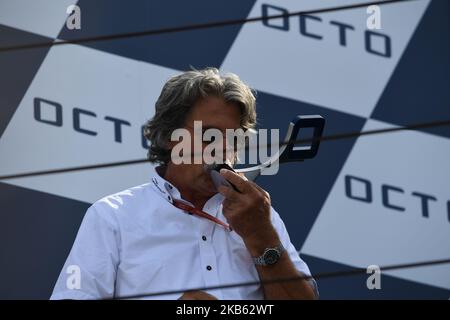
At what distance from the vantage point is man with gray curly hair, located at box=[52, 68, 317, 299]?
1563mm

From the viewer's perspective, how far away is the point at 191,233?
163 centimetres

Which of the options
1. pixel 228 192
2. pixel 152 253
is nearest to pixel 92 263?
pixel 152 253

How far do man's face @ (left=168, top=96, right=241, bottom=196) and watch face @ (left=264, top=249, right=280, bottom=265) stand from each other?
6.3 inches

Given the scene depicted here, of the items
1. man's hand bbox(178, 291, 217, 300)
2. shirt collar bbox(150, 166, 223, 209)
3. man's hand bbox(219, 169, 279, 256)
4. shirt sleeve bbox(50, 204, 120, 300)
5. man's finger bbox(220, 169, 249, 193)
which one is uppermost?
shirt collar bbox(150, 166, 223, 209)

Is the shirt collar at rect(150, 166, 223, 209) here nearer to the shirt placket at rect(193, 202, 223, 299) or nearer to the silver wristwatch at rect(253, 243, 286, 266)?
the shirt placket at rect(193, 202, 223, 299)

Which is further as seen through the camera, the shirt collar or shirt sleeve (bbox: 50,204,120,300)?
the shirt collar

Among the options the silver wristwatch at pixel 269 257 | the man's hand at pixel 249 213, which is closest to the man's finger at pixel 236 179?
the man's hand at pixel 249 213

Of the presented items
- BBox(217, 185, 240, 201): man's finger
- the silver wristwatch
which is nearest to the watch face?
the silver wristwatch

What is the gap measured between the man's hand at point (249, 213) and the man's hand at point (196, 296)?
0.11m

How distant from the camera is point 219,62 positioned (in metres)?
2.25

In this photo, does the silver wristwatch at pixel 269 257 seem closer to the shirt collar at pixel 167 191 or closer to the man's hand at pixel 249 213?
the man's hand at pixel 249 213

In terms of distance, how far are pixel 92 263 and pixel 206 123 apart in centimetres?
30

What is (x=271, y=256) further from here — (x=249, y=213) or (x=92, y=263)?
(x=92, y=263)
